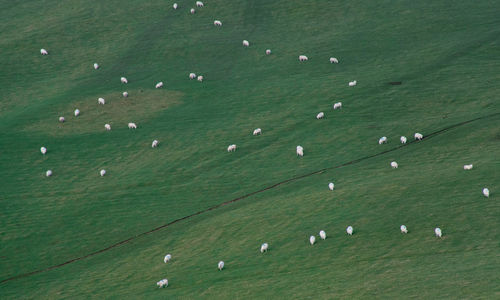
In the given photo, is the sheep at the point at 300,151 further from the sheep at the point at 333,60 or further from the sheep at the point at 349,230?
the sheep at the point at 333,60

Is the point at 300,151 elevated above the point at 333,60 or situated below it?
below

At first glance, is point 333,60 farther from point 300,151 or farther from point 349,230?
point 349,230

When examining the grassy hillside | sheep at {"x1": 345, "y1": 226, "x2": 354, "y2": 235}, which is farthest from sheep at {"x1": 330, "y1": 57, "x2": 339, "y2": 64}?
sheep at {"x1": 345, "y1": 226, "x2": 354, "y2": 235}

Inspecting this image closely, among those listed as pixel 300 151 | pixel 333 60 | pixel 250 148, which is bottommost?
pixel 300 151

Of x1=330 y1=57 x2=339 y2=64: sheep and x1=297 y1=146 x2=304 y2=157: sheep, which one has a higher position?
x1=330 y1=57 x2=339 y2=64: sheep

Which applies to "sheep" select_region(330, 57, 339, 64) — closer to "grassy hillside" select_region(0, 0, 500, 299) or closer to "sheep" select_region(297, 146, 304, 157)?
"grassy hillside" select_region(0, 0, 500, 299)

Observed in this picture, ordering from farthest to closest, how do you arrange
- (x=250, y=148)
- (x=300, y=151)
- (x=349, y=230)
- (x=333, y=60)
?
1. (x=333, y=60)
2. (x=250, y=148)
3. (x=300, y=151)
4. (x=349, y=230)

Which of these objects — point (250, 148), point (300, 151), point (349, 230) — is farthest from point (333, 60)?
point (349, 230)

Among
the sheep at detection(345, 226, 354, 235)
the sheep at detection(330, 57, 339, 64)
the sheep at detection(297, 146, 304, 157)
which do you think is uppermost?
the sheep at detection(330, 57, 339, 64)

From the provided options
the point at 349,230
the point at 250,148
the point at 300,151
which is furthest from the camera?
the point at 250,148
